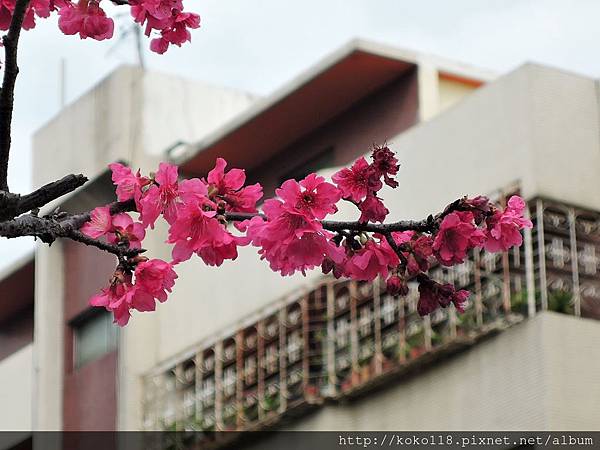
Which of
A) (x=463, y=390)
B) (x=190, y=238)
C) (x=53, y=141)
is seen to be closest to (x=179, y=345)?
(x=53, y=141)

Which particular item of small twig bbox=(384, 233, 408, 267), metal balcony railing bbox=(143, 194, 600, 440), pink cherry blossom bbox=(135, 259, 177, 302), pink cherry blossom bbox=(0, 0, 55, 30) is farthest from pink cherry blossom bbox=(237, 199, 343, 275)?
metal balcony railing bbox=(143, 194, 600, 440)

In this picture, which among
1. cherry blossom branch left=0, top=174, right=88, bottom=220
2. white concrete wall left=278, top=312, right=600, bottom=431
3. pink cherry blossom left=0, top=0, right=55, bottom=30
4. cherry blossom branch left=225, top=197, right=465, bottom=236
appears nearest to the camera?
cherry blossom branch left=0, top=174, right=88, bottom=220

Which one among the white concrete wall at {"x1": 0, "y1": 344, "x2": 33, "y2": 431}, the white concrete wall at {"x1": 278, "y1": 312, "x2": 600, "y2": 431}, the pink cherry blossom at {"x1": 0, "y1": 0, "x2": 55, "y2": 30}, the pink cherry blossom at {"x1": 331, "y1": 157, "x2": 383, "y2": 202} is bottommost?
the pink cherry blossom at {"x1": 331, "y1": 157, "x2": 383, "y2": 202}

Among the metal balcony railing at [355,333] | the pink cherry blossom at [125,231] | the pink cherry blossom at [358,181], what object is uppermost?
the metal balcony railing at [355,333]

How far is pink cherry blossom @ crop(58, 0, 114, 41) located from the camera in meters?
6.19

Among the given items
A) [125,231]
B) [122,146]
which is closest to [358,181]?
[125,231]

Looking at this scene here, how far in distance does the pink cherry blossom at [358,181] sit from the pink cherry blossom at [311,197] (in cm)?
10

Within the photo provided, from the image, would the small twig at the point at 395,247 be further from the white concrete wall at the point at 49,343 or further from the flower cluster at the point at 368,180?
the white concrete wall at the point at 49,343

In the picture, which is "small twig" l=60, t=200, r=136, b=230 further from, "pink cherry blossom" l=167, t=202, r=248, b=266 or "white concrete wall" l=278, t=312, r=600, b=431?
"white concrete wall" l=278, t=312, r=600, b=431

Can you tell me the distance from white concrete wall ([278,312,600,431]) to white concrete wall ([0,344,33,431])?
883cm

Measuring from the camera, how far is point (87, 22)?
6195 millimetres

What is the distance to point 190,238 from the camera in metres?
5.71

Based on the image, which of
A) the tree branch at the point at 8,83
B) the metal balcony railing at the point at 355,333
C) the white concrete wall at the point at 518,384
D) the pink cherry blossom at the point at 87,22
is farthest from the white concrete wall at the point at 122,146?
the tree branch at the point at 8,83

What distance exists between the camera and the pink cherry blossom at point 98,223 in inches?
231
